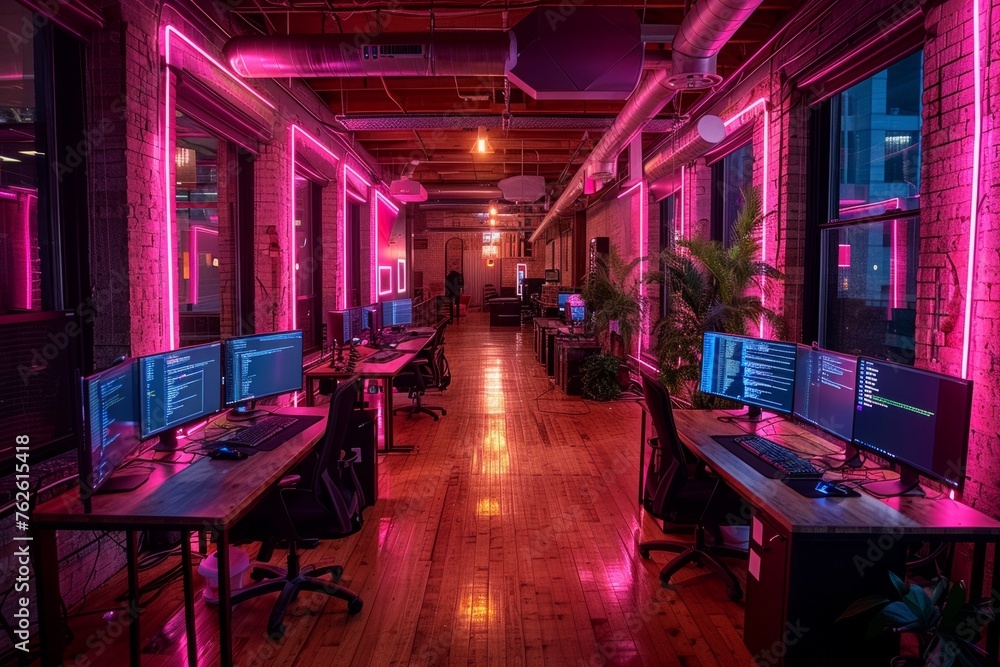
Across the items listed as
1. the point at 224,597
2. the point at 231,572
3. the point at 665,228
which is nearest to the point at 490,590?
the point at 231,572

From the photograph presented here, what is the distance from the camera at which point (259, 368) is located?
3709 millimetres

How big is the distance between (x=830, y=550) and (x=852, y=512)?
0.54ft

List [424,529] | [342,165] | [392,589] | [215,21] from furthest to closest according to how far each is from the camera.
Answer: [342,165], [215,21], [424,529], [392,589]

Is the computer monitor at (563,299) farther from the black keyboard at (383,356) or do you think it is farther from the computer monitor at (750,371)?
the computer monitor at (750,371)

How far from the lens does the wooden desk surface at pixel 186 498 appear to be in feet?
7.63

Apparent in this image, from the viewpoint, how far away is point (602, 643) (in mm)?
2924

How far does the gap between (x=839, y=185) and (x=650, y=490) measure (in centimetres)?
279

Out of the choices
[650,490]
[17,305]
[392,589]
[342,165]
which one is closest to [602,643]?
[650,490]

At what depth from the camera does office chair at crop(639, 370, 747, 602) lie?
3236 mm

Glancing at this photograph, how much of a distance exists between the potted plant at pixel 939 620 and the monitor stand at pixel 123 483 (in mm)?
2744

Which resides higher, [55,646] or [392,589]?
[55,646]

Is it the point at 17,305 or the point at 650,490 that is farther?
the point at 650,490

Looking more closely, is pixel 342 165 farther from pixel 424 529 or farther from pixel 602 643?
pixel 602 643

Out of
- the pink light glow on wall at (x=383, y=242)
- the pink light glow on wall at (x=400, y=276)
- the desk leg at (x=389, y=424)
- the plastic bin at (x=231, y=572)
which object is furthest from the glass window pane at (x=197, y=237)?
the plastic bin at (x=231, y=572)
